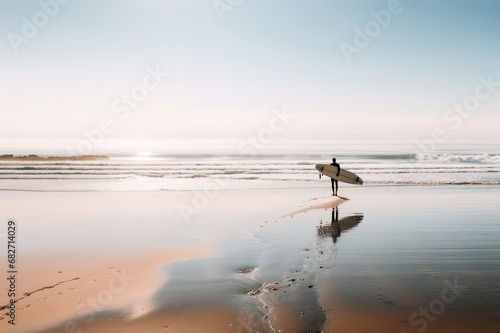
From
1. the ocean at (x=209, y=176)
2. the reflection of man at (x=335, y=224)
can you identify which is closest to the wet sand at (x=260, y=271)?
the reflection of man at (x=335, y=224)

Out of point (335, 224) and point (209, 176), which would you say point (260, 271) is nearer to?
point (335, 224)

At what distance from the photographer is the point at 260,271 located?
9359mm

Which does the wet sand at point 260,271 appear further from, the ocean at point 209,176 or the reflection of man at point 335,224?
the ocean at point 209,176

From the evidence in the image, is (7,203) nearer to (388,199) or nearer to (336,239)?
(336,239)

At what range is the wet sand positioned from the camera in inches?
264

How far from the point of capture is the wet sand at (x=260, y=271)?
22.0ft

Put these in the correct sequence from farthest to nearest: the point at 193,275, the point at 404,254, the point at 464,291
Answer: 1. the point at 404,254
2. the point at 193,275
3. the point at 464,291

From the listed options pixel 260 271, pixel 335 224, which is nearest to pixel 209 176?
pixel 335 224

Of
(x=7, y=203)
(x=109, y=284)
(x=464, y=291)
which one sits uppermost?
(x=7, y=203)

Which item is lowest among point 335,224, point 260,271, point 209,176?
point 260,271

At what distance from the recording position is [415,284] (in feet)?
27.1

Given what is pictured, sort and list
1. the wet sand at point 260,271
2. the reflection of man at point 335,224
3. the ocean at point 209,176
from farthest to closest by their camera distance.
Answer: the ocean at point 209,176
the reflection of man at point 335,224
the wet sand at point 260,271

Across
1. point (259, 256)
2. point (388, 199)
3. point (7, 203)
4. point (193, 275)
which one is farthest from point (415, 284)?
→ point (7, 203)

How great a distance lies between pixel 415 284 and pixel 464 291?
3.01ft
